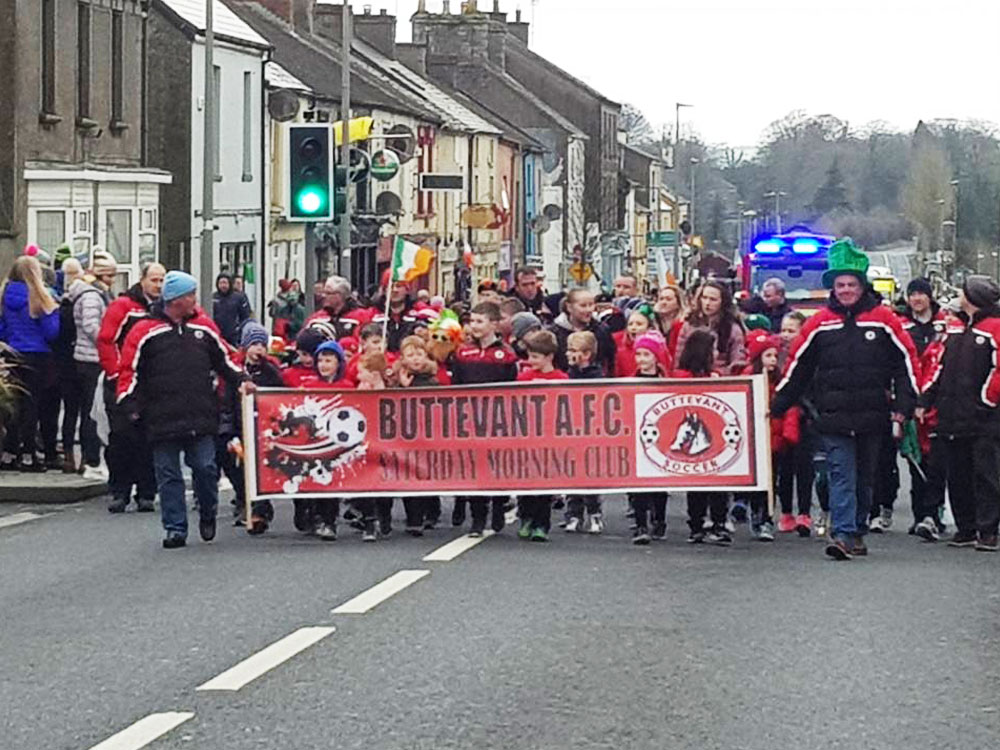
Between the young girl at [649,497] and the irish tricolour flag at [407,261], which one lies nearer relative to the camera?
the young girl at [649,497]

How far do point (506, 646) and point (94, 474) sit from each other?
9.20 metres

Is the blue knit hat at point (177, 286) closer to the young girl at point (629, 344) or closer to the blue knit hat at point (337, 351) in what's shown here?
the blue knit hat at point (337, 351)

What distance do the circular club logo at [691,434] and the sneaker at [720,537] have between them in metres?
0.42

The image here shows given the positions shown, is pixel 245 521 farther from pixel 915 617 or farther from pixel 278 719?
pixel 278 719

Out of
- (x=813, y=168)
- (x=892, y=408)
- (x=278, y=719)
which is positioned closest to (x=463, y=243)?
(x=892, y=408)

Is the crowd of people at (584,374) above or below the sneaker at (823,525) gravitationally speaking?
above

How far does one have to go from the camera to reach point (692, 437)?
15.4 m

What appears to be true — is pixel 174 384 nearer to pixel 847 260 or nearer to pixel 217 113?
pixel 847 260

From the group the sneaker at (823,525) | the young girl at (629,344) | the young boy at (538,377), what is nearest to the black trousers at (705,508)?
the sneaker at (823,525)

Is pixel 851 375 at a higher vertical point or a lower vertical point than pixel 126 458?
higher

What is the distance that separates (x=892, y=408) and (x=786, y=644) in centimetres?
417

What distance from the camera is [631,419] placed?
50.9 feet

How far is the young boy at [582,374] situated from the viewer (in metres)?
15.8

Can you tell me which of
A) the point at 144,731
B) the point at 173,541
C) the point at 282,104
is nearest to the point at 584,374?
the point at 173,541
